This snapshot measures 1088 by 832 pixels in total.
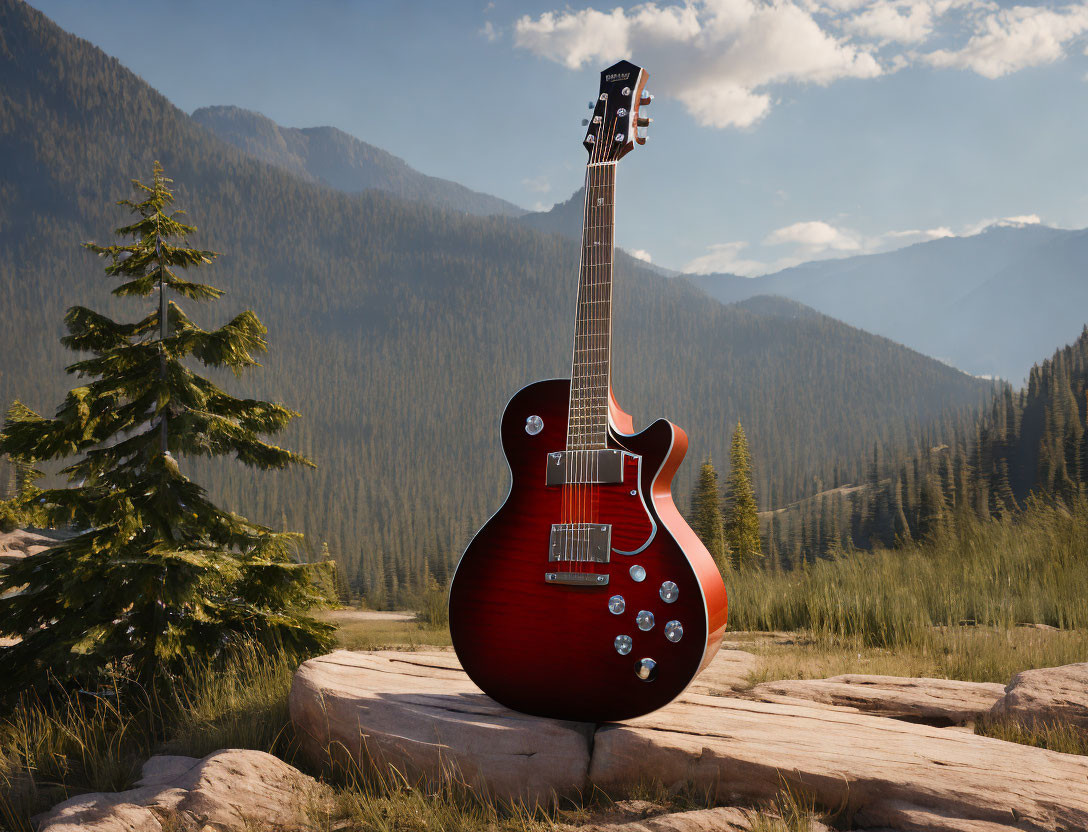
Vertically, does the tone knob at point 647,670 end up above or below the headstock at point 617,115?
below

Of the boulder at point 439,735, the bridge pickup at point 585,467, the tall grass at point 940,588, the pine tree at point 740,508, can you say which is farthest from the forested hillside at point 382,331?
the bridge pickup at point 585,467

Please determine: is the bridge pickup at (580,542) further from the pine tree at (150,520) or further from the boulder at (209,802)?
the pine tree at (150,520)

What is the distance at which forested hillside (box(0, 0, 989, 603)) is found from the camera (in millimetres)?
79125

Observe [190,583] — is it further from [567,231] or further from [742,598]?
[567,231]

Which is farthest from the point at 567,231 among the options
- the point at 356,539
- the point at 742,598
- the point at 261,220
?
the point at 742,598

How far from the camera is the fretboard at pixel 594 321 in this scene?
363cm

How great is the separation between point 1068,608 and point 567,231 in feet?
492

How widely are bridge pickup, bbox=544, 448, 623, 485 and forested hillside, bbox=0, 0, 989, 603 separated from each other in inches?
2296

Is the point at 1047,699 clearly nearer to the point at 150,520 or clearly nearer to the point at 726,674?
the point at 726,674

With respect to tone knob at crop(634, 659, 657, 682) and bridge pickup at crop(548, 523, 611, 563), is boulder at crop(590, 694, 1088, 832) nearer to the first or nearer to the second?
tone knob at crop(634, 659, 657, 682)

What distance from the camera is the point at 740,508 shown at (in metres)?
19.7

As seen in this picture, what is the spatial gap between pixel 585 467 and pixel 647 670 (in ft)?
3.51

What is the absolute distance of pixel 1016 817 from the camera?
8.36 ft

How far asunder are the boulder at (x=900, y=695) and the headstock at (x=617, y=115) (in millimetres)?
3538
